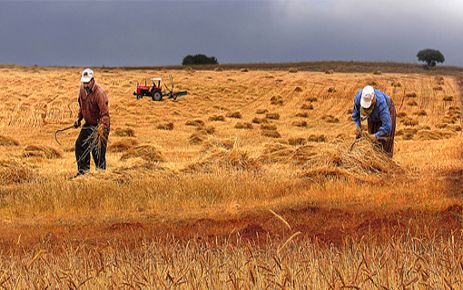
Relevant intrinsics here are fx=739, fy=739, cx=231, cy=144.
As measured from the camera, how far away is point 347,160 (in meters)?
14.3

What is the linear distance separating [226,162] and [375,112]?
3.52 meters

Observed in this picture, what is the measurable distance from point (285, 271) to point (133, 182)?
8.83m

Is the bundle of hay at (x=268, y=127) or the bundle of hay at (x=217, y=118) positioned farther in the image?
the bundle of hay at (x=217, y=118)

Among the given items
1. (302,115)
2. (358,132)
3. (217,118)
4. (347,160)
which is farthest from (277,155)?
(302,115)

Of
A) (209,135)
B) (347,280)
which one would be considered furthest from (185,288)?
(209,135)

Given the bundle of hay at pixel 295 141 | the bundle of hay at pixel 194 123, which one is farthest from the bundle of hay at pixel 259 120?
the bundle of hay at pixel 295 141

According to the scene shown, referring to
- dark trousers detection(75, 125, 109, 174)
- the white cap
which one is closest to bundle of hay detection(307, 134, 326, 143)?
dark trousers detection(75, 125, 109, 174)

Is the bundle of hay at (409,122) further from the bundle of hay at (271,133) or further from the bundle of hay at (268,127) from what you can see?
the bundle of hay at (271,133)

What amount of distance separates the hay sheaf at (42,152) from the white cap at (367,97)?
30.0 ft

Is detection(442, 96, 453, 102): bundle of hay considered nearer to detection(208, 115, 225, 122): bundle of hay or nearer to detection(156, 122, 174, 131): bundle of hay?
detection(208, 115, 225, 122): bundle of hay

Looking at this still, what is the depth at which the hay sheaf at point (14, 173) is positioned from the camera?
1410 centimetres

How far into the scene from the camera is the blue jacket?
Result: 12773 millimetres

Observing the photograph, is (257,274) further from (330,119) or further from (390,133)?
(330,119)

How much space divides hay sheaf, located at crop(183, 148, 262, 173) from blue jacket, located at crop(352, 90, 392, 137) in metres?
2.75
